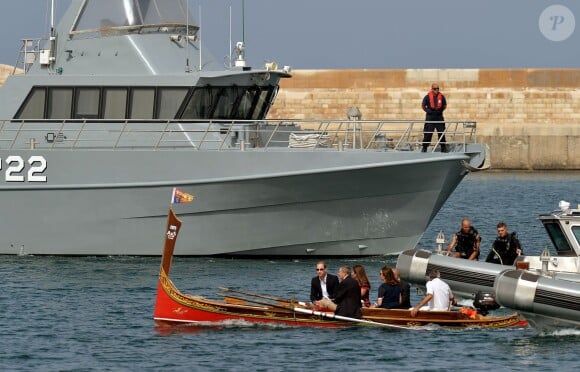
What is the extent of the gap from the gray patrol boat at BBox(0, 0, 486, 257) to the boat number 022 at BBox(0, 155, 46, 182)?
0.03m

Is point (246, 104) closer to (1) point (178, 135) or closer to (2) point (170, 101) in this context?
(2) point (170, 101)

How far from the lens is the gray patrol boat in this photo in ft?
84.1

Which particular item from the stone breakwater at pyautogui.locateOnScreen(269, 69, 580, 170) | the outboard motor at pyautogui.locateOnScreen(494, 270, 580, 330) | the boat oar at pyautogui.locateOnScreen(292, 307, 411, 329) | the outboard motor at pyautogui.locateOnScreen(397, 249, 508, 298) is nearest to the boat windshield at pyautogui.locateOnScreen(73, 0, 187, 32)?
the outboard motor at pyautogui.locateOnScreen(397, 249, 508, 298)

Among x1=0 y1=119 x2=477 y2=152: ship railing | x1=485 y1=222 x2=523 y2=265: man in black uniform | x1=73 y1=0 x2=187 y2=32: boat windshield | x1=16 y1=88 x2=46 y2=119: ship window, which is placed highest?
x1=73 y1=0 x2=187 y2=32: boat windshield

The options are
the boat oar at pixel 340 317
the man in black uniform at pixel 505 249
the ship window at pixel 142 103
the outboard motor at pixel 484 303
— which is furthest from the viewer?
the ship window at pixel 142 103

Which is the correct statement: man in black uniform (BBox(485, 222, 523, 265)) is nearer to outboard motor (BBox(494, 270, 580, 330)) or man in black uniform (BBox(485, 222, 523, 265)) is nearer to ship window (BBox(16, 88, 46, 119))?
outboard motor (BBox(494, 270, 580, 330))

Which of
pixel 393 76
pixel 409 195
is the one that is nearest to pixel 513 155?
pixel 393 76

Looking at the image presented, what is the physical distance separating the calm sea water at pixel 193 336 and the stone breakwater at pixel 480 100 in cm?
3964

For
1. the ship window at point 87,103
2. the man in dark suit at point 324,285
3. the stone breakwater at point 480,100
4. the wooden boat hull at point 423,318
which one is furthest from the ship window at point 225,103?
the stone breakwater at point 480,100

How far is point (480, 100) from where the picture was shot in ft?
219

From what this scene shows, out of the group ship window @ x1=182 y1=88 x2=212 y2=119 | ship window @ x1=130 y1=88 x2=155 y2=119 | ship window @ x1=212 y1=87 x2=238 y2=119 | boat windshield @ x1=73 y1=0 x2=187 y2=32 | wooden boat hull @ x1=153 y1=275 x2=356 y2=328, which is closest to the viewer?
wooden boat hull @ x1=153 y1=275 x2=356 y2=328

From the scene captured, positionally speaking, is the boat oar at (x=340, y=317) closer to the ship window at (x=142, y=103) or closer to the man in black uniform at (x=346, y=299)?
the man in black uniform at (x=346, y=299)

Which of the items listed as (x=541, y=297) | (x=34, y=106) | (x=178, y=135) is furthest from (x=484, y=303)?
(x=34, y=106)

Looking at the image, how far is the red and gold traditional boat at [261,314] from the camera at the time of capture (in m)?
20.3
